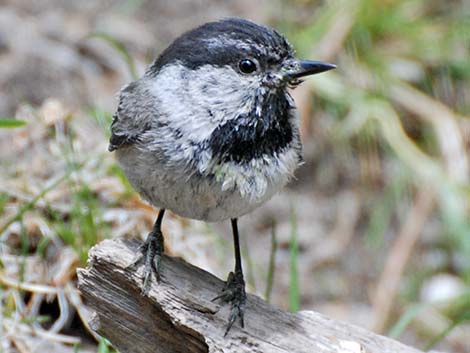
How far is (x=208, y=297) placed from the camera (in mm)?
3297

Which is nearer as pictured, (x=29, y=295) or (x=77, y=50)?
(x=29, y=295)

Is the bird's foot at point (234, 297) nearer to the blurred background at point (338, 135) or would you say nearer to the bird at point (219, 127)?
the bird at point (219, 127)

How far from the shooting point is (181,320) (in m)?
3.13

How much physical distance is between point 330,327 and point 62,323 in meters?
1.28

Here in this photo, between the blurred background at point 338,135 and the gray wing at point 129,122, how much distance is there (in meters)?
0.95

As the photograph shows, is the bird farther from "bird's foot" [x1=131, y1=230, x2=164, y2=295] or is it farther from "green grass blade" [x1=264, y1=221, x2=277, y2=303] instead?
"green grass blade" [x1=264, y1=221, x2=277, y2=303]

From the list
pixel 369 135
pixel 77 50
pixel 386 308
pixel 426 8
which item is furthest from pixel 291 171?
pixel 426 8

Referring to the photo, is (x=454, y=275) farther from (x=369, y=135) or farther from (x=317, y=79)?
(x=317, y=79)

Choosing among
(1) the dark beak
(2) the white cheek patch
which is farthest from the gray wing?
(1) the dark beak

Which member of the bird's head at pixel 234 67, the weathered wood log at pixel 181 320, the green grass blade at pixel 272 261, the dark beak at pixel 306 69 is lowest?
the weathered wood log at pixel 181 320

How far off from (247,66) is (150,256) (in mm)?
808

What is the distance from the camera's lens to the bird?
3.15 metres

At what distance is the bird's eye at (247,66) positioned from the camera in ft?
10.6

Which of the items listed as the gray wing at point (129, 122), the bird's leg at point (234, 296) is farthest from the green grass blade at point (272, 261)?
the gray wing at point (129, 122)
